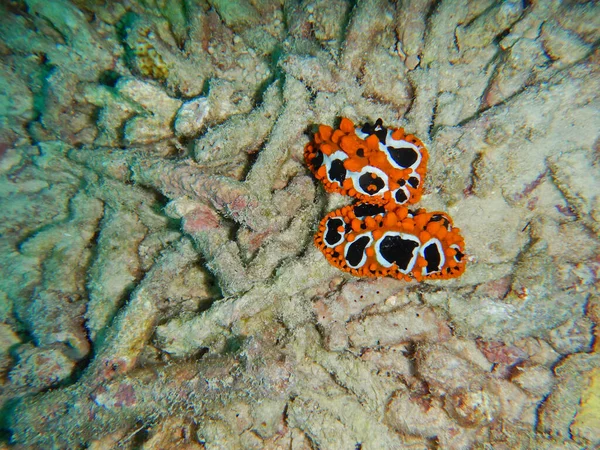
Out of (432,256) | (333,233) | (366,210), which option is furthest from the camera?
(366,210)

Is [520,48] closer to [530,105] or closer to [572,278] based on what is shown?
[530,105]

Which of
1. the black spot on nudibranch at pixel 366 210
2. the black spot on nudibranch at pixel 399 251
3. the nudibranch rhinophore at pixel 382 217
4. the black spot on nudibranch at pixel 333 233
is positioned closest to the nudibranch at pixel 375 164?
the nudibranch rhinophore at pixel 382 217

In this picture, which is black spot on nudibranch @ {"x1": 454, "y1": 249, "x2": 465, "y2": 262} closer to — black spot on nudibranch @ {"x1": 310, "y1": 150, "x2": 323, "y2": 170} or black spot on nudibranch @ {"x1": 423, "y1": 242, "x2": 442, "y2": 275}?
black spot on nudibranch @ {"x1": 423, "y1": 242, "x2": 442, "y2": 275}

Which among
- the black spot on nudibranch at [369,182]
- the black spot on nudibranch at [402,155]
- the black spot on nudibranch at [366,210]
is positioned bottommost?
the black spot on nudibranch at [366,210]

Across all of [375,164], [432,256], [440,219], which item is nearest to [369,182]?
[375,164]

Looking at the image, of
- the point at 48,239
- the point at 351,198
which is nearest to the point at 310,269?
the point at 351,198

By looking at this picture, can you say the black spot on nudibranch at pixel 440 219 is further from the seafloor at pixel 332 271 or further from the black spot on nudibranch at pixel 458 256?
the black spot on nudibranch at pixel 458 256

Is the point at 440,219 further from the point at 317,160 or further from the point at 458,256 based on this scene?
the point at 317,160
